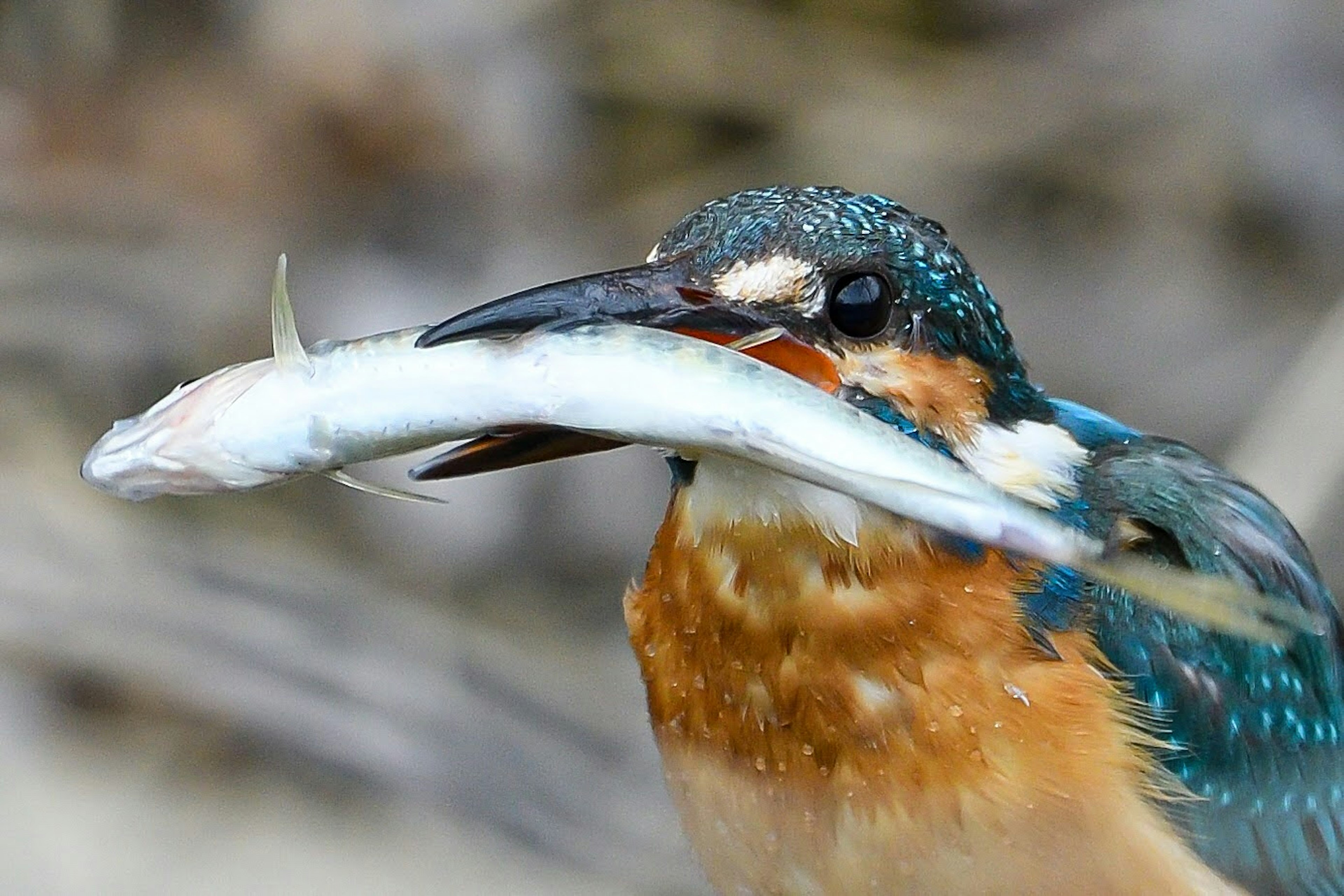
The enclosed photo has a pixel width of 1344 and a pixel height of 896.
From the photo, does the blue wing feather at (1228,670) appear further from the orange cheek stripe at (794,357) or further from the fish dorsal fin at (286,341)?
the fish dorsal fin at (286,341)

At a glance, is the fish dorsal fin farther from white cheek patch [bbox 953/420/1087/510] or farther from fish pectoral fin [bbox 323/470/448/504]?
white cheek patch [bbox 953/420/1087/510]

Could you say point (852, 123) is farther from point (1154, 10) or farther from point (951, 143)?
point (1154, 10)

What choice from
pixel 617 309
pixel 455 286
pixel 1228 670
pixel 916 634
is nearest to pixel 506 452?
pixel 617 309

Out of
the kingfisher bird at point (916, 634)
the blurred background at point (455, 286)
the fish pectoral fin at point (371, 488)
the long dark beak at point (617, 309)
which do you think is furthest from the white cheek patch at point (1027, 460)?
the blurred background at point (455, 286)

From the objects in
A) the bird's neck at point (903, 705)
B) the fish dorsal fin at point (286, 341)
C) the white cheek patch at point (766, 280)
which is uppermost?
the white cheek patch at point (766, 280)

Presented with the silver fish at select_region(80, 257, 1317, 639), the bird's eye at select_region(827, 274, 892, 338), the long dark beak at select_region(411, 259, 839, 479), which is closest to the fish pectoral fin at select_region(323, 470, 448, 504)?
the silver fish at select_region(80, 257, 1317, 639)

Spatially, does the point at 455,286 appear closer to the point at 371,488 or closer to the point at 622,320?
the point at 622,320
